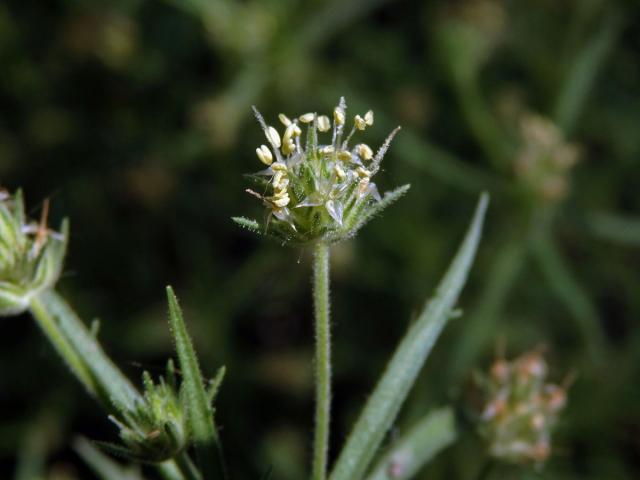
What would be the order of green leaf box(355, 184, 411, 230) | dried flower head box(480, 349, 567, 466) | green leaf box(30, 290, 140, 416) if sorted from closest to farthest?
green leaf box(355, 184, 411, 230) → green leaf box(30, 290, 140, 416) → dried flower head box(480, 349, 567, 466)

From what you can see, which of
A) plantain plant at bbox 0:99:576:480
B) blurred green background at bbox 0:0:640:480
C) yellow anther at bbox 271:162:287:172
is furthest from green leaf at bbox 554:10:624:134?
yellow anther at bbox 271:162:287:172

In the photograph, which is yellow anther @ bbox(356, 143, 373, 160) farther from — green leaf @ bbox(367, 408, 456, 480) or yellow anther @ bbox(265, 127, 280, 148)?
green leaf @ bbox(367, 408, 456, 480)

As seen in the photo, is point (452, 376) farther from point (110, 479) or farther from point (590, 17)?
point (590, 17)

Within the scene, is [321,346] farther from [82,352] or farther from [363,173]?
[82,352]

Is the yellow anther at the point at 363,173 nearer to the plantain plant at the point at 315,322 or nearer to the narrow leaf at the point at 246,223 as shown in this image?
the plantain plant at the point at 315,322

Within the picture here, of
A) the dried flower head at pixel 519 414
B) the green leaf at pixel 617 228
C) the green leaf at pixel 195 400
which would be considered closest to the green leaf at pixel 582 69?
the green leaf at pixel 617 228
